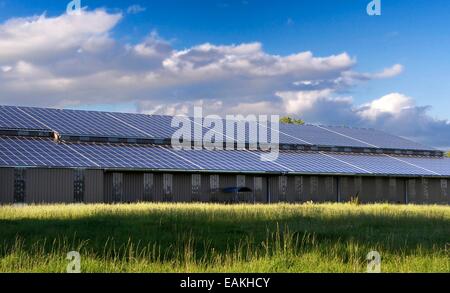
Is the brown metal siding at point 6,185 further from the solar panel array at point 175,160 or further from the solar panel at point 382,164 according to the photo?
the solar panel at point 382,164

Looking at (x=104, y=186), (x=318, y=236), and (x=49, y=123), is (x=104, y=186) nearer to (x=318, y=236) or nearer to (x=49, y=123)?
(x=49, y=123)

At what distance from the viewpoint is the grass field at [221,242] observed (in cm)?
1391

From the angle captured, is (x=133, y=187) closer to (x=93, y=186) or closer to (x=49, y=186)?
(x=93, y=186)

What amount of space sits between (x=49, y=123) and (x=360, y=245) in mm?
38600

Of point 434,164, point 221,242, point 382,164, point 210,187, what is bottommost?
point 210,187

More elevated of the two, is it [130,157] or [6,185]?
[130,157]

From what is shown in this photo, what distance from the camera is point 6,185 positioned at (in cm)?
4156

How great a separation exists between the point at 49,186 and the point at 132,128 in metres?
14.3

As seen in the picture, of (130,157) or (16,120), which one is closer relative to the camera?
(130,157)

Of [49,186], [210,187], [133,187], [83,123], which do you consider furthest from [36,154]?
[210,187]

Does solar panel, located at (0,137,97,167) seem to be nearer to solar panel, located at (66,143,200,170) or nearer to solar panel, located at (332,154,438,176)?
solar panel, located at (66,143,200,170)

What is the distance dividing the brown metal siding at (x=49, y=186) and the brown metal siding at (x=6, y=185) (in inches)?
37.6

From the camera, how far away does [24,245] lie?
683 inches
